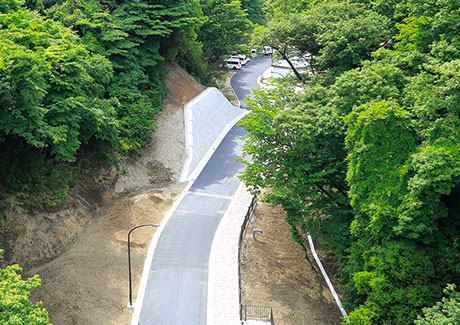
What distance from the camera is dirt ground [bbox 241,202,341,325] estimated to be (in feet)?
71.7

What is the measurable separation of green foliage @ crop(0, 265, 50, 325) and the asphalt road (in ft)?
121

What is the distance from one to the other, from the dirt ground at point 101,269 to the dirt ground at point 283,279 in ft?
20.3

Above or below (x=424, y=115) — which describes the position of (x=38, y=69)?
above

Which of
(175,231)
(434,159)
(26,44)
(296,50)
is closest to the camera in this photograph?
(434,159)

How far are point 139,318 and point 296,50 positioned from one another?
22107mm

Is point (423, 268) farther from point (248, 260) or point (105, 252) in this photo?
point (105, 252)

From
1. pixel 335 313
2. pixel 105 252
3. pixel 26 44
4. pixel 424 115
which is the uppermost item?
pixel 26 44

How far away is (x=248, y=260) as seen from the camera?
24.9 m

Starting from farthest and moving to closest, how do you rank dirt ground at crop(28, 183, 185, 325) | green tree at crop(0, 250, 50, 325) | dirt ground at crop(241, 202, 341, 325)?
dirt ground at crop(241, 202, 341, 325) < dirt ground at crop(28, 183, 185, 325) < green tree at crop(0, 250, 50, 325)

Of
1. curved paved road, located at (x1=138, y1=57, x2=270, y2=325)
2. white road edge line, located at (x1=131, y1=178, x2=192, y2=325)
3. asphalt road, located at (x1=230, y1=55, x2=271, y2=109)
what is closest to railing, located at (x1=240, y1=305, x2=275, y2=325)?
curved paved road, located at (x1=138, y1=57, x2=270, y2=325)

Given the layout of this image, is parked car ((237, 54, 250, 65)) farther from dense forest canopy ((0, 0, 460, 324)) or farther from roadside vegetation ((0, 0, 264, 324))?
dense forest canopy ((0, 0, 460, 324))

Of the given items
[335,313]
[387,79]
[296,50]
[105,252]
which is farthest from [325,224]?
[296,50]

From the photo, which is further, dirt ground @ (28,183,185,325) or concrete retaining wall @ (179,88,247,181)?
concrete retaining wall @ (179,88,247,181)

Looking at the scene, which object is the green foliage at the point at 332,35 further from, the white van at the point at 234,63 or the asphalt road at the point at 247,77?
the white van at the point at 234,63
